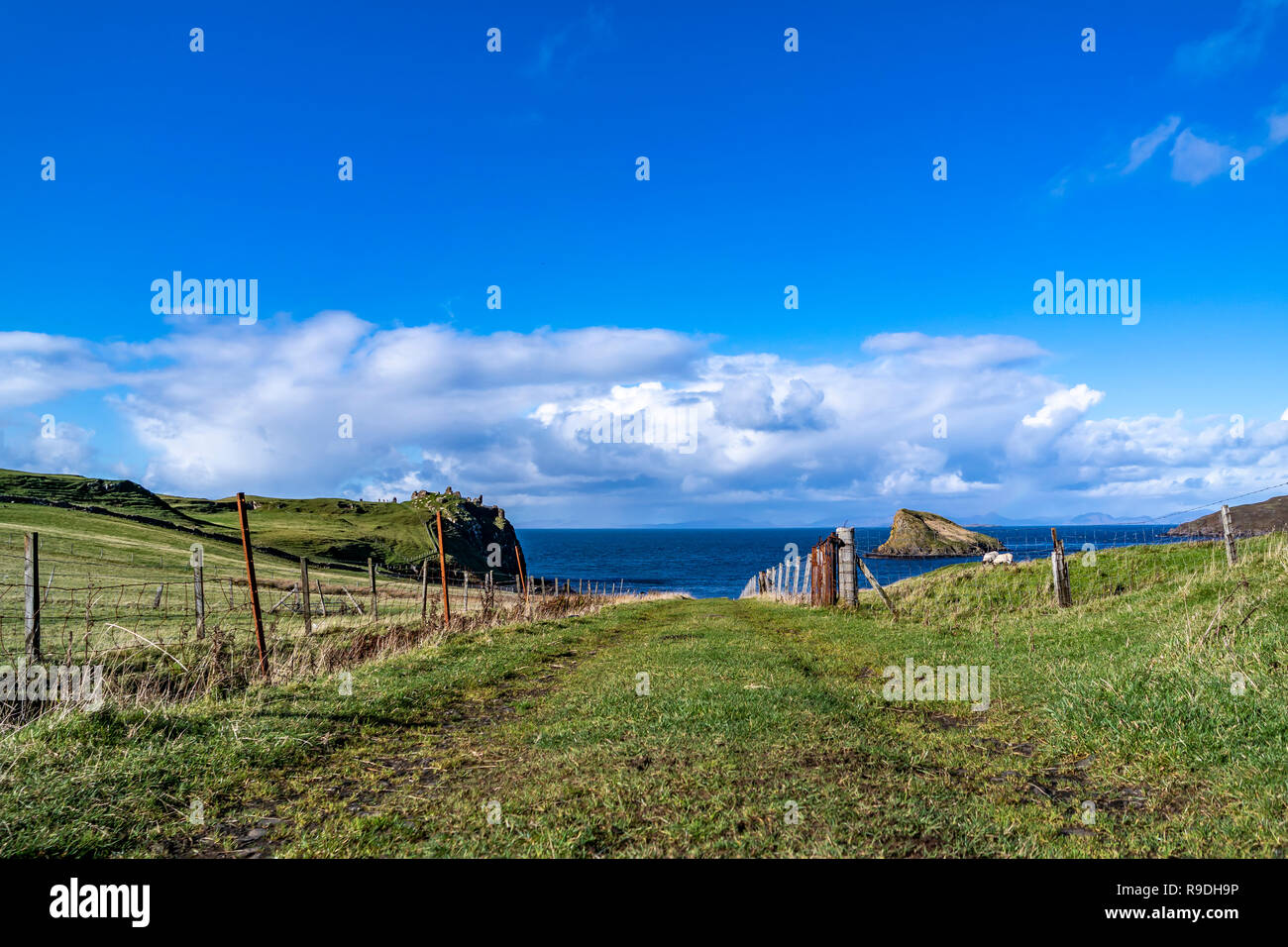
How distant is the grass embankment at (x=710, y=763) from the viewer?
5273 mm

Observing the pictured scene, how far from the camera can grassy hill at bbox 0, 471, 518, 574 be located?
255ft

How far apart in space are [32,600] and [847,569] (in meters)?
21.7

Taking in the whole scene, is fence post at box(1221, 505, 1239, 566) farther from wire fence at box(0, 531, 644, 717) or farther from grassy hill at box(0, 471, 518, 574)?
grassy hill at box(0, 471, 518, 574)

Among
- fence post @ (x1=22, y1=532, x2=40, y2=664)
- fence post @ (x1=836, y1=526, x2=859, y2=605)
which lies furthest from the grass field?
fence post @ (x1=836, y1=526, x2=859, y2=605)

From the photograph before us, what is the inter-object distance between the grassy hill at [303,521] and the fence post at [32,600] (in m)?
44.3

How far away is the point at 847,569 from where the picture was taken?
24672mm

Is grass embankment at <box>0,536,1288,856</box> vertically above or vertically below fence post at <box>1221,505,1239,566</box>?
below

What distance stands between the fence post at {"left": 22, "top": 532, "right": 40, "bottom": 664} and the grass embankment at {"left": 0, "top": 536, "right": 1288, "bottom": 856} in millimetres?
3755

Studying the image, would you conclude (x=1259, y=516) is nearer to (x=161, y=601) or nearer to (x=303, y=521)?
(x=161, y=601)

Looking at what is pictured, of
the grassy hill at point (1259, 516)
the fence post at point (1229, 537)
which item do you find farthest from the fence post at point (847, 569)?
the grassy hill at point (1259, 516)

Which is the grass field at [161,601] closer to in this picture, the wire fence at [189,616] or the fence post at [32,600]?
the wire fence at [189,616]

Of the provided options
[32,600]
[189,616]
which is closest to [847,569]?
[32,600]
